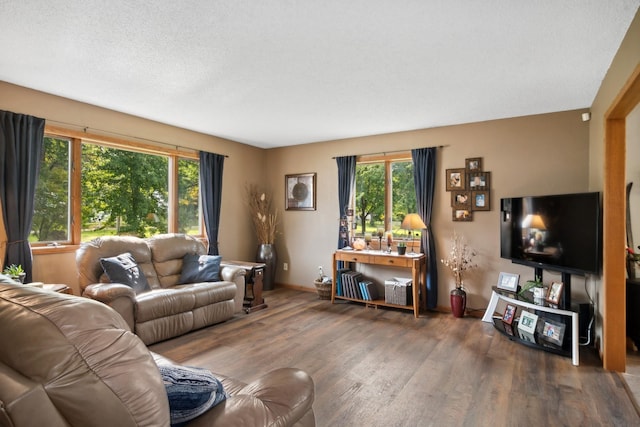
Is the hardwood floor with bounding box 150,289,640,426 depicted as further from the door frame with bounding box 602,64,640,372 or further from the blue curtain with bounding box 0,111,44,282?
the blue curtain with bounding box 0,111,44,282

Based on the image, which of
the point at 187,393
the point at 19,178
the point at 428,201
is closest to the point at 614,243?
the point at 428,201

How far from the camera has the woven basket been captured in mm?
5242

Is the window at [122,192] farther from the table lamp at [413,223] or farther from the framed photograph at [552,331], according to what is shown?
the framed photograph at [552,331]

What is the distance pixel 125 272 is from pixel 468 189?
13.4 ft

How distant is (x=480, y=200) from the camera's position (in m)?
4.44

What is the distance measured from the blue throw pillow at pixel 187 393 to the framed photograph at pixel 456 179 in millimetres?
4071

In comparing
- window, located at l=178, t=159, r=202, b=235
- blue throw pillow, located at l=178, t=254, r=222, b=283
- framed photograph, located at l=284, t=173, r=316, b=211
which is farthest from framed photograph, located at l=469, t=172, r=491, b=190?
window, located at l=178, t=159, r=202, b=235

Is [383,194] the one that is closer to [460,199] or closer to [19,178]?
[460,199]

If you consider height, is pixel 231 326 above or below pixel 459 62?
below

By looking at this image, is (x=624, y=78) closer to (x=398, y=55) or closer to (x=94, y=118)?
(x=398, y=55)

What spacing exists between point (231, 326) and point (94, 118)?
2.79 m

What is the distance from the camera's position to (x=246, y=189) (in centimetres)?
598

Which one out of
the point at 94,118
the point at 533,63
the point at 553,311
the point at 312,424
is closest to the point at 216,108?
the point at 94,118

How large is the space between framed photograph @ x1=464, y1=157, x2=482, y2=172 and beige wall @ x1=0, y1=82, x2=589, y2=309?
0.21ft
